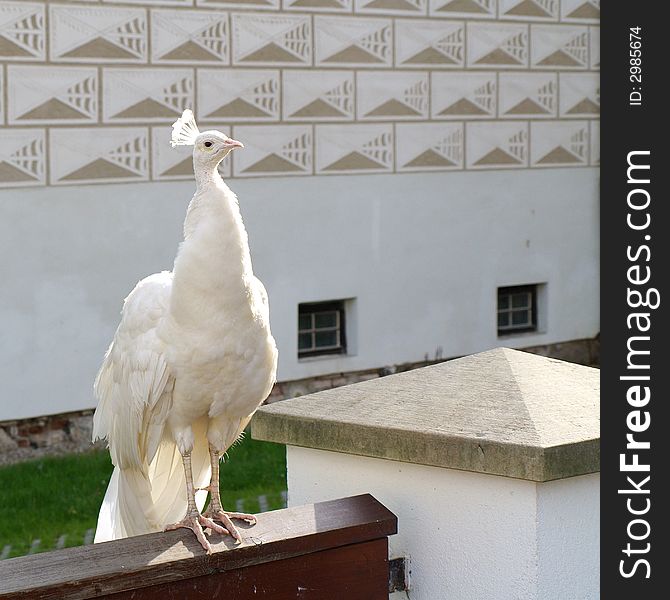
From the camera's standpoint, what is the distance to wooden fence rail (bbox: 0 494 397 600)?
2.55m

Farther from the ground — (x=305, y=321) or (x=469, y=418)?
(x=469, y=418)

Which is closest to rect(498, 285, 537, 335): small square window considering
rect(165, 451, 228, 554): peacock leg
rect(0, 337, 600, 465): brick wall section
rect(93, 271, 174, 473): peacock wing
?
rect(0, 337, 600, 465): brick wall section

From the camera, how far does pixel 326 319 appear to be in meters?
11.5

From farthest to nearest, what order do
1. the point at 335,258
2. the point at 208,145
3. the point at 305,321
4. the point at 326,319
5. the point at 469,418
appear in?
the point at 326,319, the point at 305,321, the point at 335,258, the point at 208,145, the point at 469,418

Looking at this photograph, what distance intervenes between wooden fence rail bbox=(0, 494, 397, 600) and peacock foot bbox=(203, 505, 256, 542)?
0.04 m

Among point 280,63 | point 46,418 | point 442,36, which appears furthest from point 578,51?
point 46,418

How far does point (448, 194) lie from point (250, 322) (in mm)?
8599

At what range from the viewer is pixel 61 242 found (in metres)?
9.68

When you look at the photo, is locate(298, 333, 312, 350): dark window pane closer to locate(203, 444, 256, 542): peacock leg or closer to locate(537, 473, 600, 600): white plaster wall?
locate(203, 444, 256, 542): peacock leg

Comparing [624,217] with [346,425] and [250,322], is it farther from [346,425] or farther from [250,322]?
[250,322]

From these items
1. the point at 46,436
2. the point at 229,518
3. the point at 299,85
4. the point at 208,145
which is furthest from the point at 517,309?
the point at 229,518

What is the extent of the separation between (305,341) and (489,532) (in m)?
8.41

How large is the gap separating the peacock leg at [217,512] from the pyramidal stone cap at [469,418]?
22 cm

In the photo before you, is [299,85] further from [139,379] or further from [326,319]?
[139,379]
